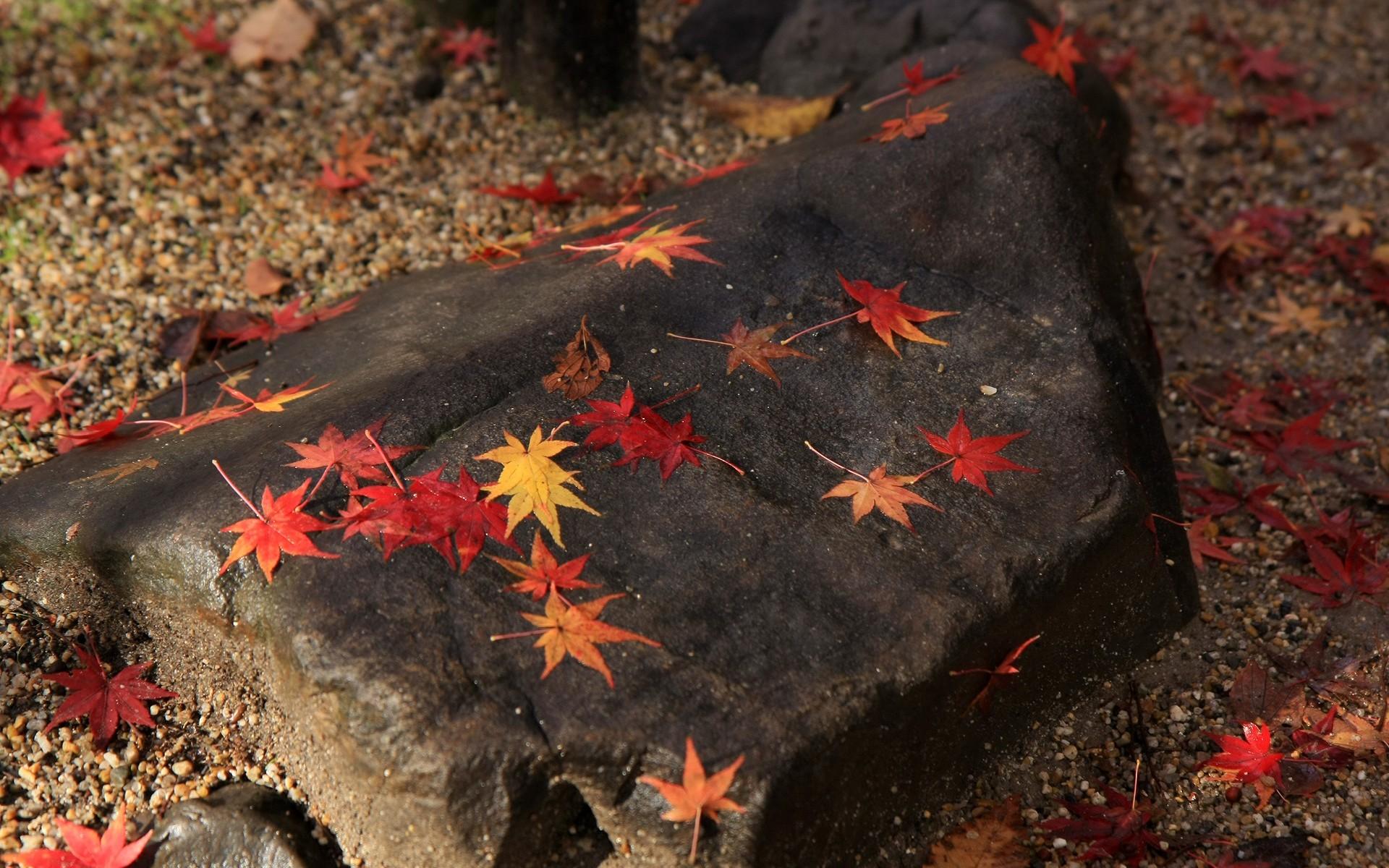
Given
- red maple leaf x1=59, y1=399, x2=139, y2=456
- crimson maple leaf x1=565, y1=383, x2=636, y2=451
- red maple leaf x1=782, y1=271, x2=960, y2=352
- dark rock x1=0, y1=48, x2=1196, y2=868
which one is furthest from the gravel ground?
crimson maple leaf x1=565, y1=383, x2=636, y2=451

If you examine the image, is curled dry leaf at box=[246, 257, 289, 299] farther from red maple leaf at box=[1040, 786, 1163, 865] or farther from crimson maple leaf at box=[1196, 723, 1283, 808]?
crimson maple leaf at box=[1196, 723, 1283, 808]

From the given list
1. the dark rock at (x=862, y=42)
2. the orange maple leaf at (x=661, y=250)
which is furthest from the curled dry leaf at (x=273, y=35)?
the orange maple leaf at (x=661, y=250)

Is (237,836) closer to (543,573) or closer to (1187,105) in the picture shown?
(543,573)

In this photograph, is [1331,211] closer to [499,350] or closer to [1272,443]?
[1272,443]

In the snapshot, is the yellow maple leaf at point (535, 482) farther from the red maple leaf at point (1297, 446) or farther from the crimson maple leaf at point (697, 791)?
the red maple leaf at point (1297, 446)

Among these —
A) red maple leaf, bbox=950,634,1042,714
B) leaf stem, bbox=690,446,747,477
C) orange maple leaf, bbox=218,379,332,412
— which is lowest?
red maple leaf, bbox=950,634,1042,714

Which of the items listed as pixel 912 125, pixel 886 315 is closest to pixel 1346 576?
pixel 886 315

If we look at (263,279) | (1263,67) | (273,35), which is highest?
(273,35)
